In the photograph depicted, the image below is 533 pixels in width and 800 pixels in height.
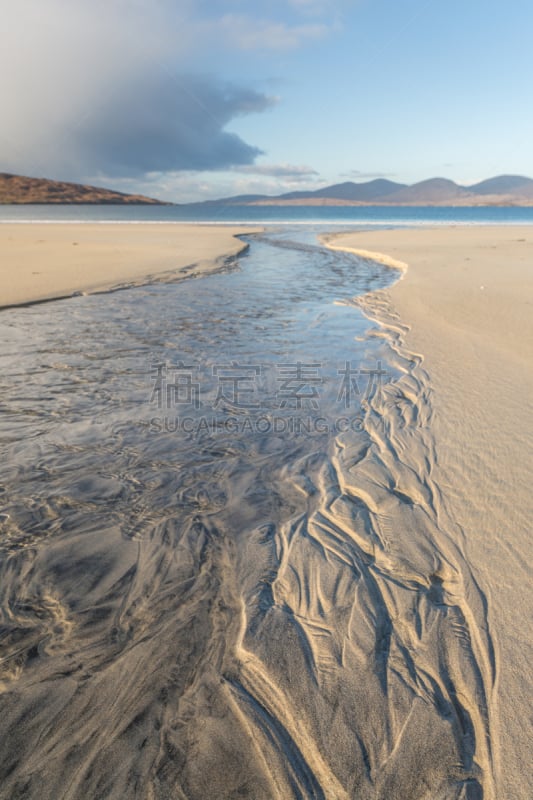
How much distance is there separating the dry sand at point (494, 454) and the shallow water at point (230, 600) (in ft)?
0.34

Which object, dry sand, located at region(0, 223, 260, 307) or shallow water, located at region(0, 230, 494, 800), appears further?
dry sand, located at region(0, 223, 260, 307)

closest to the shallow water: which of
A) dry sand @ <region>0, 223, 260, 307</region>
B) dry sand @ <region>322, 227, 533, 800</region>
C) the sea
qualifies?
dry sand @ <region>322, 227, 533, 800</region>

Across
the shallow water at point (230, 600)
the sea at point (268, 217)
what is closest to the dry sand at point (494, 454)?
the shallow water at point (230, 600)

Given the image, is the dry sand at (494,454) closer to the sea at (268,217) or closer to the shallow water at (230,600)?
the shallow water at (230,600)

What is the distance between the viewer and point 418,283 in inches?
484

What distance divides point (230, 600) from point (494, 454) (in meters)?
2.63

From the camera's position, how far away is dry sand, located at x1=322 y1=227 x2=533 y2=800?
1959 millimetres

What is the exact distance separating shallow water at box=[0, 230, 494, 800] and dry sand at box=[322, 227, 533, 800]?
0.10 m

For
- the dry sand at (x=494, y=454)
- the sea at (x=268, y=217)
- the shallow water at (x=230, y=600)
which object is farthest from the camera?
the sea at (x=268, y=217)

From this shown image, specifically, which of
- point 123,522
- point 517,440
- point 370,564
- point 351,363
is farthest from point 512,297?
point 123,522

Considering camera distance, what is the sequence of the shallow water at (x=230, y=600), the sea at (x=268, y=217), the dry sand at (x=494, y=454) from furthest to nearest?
the sea at (x=268, y=217) < the dry sand at (x=494, y=454) < the shallow water at (x=230, y=600)

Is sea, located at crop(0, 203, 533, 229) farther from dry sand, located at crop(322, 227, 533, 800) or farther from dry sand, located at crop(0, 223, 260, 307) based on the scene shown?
dry sand, located at crop(322, 227, 533, 800)

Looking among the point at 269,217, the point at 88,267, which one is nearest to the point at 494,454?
the point at 88,267

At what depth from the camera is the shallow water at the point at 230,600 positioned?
1775 millimetres
